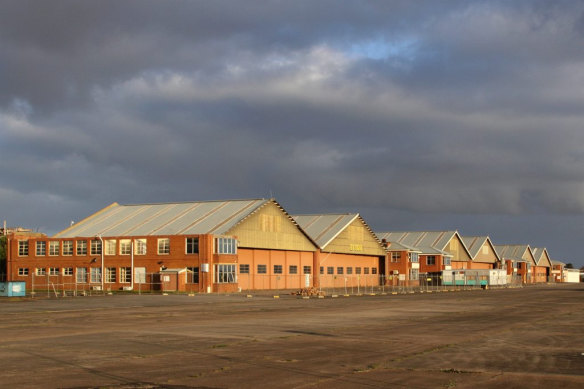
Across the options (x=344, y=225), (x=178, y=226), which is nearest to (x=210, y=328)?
(x=178, y=226)

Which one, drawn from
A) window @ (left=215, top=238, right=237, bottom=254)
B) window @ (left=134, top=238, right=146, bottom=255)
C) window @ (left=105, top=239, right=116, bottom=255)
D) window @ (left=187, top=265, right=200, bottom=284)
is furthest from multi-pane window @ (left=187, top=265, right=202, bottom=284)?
window @ (left=105, top=239, right=116, bottom=255)

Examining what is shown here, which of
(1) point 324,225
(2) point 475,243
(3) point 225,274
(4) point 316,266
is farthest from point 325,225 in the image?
(2) point 475,243

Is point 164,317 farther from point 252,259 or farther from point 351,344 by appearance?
point 252,259

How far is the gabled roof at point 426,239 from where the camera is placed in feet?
474

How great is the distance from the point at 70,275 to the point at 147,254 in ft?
42.7

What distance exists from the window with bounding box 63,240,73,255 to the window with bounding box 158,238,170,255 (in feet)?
49.4

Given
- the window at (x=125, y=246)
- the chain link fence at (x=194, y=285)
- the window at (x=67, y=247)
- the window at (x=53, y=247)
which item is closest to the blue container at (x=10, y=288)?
the chain link fence at (x=194, y=285)

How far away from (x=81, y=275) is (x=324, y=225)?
130 feet

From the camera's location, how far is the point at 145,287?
81.4m

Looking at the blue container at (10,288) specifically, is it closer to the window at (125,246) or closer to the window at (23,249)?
the window at (125,246)

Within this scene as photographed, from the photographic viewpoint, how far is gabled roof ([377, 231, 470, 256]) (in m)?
144

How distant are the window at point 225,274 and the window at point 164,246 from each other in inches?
277

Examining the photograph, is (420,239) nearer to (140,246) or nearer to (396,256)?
(396,256)

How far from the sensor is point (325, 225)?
359 ft
